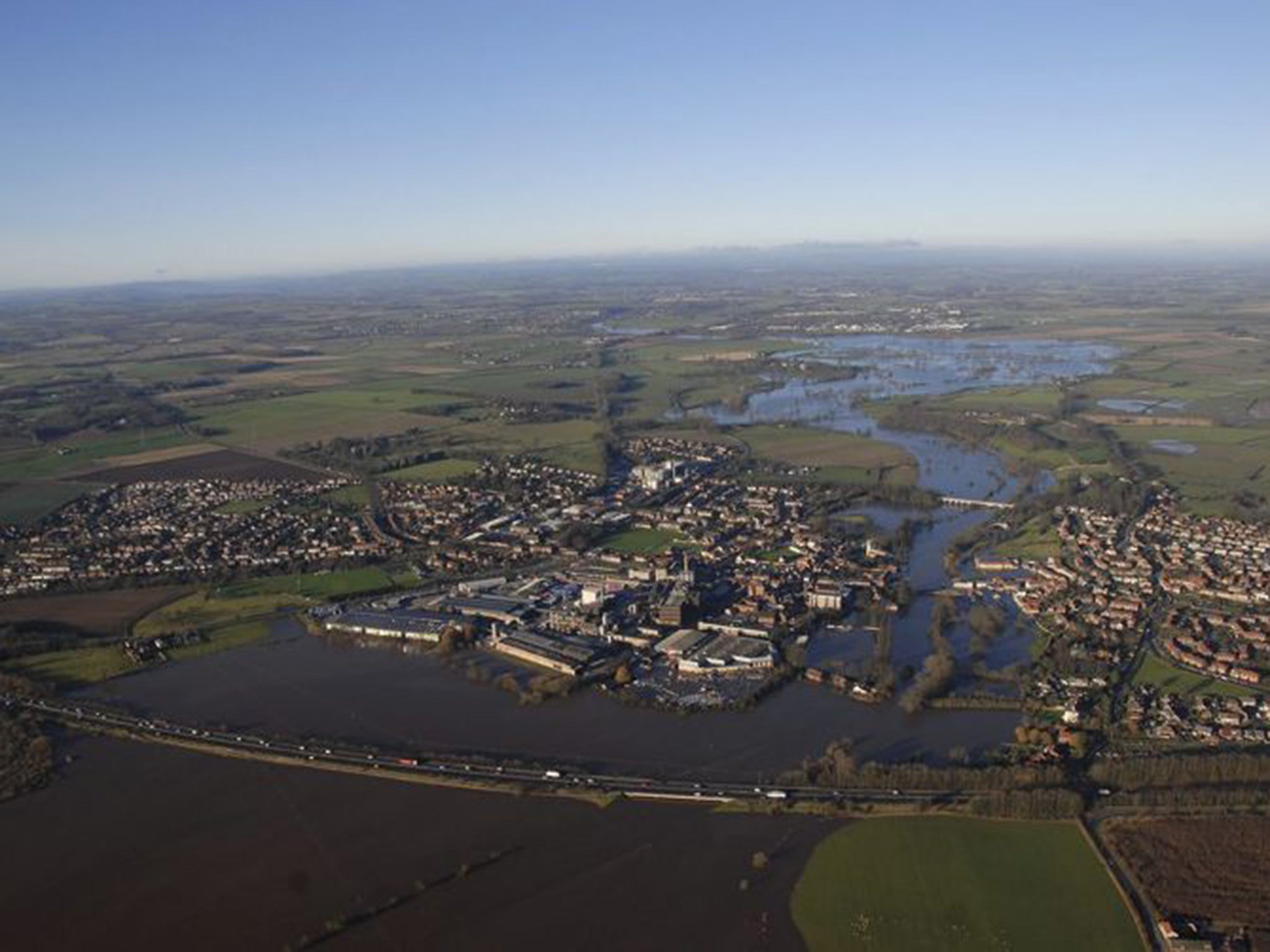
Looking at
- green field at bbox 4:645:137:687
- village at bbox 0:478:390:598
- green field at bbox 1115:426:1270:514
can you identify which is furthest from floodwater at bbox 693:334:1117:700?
village at bbox 0:478:390:598

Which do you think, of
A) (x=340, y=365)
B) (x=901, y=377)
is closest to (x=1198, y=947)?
(x=901, y=377)

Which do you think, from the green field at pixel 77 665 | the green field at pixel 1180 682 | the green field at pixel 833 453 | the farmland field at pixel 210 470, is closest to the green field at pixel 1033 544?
the green field at pixel 833 453

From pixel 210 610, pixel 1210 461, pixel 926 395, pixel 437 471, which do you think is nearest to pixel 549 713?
pixel 210 610

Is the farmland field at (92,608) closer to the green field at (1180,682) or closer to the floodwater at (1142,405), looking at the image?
the green field at (1180,682)

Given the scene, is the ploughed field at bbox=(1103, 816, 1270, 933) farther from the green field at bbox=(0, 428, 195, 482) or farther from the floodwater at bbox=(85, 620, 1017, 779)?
the green field at bbox=(0, 428, 195, 482)

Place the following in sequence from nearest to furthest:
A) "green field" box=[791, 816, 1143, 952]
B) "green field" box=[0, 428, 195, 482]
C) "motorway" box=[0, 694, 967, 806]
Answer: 1. "green field" box=[791, 816, 1143, 952]
2. "motorway" box=[0, 694, 967, 806]
3. "green field" box=[0, 428, 195, 482]

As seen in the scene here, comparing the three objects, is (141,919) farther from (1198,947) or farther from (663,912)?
(1198,947)
